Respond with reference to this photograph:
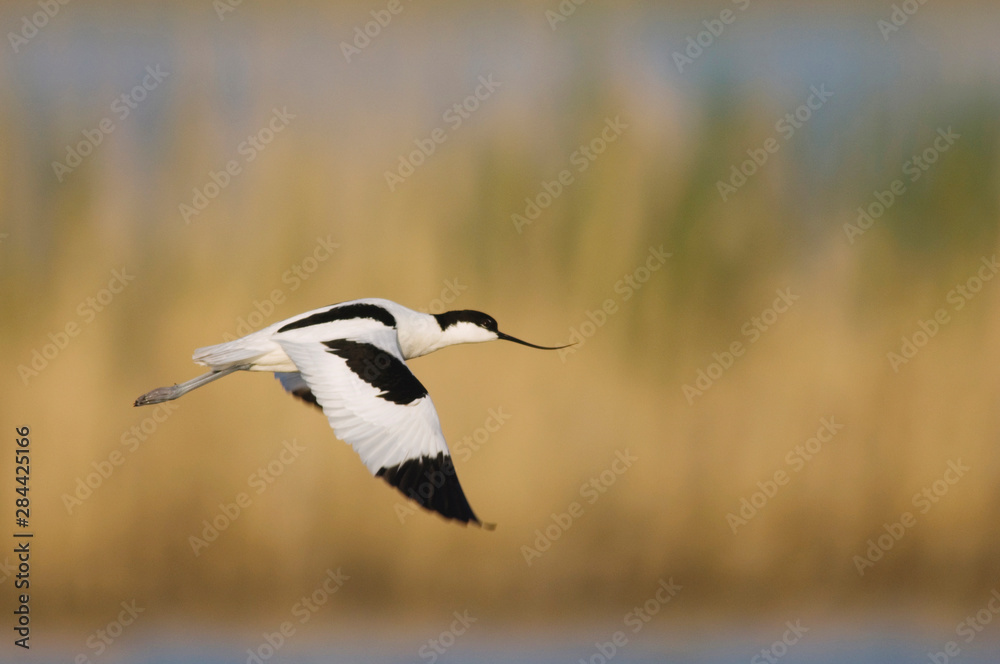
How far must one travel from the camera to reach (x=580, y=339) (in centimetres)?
585

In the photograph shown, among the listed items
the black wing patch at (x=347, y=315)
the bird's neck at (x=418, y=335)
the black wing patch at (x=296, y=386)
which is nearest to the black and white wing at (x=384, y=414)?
the black wing patch at (x=347, y=315)

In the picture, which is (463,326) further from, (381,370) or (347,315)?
(381,370)

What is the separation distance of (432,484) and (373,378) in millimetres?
480

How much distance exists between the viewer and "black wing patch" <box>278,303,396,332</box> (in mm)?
4098

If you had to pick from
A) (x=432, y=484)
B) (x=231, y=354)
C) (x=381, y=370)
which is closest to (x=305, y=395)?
(x=231, y=354)

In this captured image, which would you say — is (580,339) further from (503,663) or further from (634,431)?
(503,663)

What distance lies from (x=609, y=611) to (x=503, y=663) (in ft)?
2.15

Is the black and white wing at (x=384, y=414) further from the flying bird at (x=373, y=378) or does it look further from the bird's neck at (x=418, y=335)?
the bird's neck at (x=418, y=335)

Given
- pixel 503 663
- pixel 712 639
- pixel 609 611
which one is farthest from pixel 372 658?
pixel 712 639

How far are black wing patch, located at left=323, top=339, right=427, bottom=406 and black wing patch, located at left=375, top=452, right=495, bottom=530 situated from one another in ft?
0.82

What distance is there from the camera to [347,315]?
4.13 meters

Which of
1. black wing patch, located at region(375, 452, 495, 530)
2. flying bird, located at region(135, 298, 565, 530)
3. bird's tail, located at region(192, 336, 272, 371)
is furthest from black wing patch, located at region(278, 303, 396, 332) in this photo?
black wing patch, located at region(375, 452, 495, 530)

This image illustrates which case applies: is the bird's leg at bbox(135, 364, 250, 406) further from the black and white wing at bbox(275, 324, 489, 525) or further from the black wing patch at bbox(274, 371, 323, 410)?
the black and white wing at bbox(275, 324, 489, 525)

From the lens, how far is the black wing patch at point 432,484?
132 inches
